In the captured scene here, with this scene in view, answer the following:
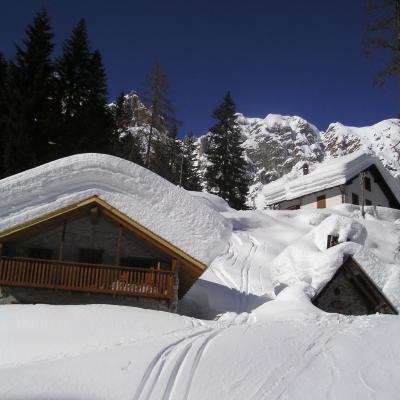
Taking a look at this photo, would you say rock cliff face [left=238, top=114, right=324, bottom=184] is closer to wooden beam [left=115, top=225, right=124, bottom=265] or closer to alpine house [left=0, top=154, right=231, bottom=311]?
alpine house [left=0, top=154, right=231, bottom=311]

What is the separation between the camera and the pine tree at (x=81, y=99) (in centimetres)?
2641

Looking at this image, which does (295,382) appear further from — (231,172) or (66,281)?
(231,172)

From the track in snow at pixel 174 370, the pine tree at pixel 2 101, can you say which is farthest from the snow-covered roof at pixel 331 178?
the track in snow at pixel 174 370

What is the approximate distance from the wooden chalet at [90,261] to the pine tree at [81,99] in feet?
40.2

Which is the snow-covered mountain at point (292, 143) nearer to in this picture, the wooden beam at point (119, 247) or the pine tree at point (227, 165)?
the pine tree at point (227, 165)

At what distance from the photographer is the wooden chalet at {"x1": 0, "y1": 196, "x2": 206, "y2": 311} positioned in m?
13.3

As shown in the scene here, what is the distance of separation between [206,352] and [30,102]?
66.9ft

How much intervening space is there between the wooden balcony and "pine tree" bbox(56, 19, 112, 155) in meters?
13.2

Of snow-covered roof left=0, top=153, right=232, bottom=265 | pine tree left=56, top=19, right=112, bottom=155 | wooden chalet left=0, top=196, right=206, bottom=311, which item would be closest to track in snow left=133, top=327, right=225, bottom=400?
wooden chalet left=0, top=196, right=206, bottom=311

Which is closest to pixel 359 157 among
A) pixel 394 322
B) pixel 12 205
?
pixel 394 322

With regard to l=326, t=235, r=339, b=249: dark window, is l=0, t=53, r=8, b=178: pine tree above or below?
above

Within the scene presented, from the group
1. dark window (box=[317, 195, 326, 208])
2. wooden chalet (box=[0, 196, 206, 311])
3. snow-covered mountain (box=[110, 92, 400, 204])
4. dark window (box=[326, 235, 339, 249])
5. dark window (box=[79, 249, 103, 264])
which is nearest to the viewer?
wooden chalet (box=[0, 196, 206, 311])

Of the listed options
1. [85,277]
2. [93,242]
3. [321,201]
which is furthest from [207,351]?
[321,201]

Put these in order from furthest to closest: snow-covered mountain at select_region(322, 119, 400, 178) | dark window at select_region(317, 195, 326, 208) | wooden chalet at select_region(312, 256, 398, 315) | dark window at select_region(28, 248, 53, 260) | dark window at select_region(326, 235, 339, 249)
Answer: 1. snow-covered mountain at select_region(322, 119, 400, 178)
2. dark window at select_region(317, 195, 326, 208)
3. dark window at select_region(326, 235, 339, 249)
4. wooden chalet at select_region(312, 256, 398, 315)
5. dark window at select_region(28, 248, 53, 260)
